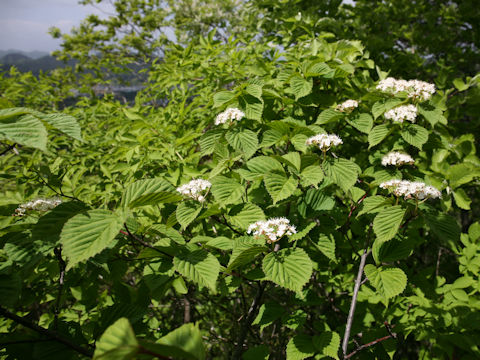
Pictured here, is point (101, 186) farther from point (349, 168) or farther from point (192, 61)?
point (349, 168)

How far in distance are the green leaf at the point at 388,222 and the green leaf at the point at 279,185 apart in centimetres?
38

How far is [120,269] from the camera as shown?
1281 mm

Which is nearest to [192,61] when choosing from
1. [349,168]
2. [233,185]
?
[233,185]

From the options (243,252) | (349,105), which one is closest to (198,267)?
(243,252)

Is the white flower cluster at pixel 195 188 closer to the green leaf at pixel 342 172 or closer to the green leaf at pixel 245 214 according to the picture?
the green leaf at pixel 245 214

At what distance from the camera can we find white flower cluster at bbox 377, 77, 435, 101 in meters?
1.68

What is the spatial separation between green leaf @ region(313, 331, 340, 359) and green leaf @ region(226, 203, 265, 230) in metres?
0.69

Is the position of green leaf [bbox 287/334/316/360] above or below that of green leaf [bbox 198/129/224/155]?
below

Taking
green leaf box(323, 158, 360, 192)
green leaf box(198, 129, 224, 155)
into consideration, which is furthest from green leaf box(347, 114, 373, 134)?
green leaf box(198, 129, 224, 155)

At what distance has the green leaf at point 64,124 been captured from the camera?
2.64ft

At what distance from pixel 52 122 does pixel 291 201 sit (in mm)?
1124

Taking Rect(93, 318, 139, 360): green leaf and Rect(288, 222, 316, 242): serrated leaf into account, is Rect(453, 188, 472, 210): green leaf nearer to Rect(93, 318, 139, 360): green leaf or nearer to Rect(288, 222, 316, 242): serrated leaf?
Rect(288, 222, 316, 242): serrated leaf

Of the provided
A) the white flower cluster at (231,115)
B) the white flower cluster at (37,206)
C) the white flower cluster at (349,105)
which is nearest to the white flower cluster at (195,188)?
the white flower cluster at (231,115)

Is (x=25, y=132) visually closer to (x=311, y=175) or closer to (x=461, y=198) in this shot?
(x=311, y=175)
